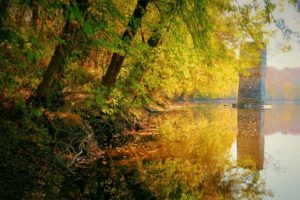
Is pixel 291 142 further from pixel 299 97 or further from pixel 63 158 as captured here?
pixel 299 97

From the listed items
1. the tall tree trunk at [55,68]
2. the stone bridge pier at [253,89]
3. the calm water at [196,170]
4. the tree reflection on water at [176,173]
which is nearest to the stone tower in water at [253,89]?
the stone bridge pier at [253,89]

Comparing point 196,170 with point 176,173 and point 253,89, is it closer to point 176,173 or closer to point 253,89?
point 176,173

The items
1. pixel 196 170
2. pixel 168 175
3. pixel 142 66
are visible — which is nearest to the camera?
pixel 168 175

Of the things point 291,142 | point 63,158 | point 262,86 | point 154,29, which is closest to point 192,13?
point 154,29

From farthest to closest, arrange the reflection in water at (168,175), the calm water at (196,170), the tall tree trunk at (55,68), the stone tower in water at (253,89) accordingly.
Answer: the stone tower in water at (253,89) → the tall tree trunk at (55,68) → the calm water at (196,170) → the reflection in water at (168,175)

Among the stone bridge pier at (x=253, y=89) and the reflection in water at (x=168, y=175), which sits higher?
the stone bridge pier at (x=253, y=89)

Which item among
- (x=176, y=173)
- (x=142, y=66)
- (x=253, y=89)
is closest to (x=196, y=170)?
(x=176, y=173)

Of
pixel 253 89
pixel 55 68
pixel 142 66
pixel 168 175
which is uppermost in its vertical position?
pixel 253 89

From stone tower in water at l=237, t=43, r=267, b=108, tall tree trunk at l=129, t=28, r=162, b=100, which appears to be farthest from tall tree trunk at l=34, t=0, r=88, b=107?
stone tower in water at l=237, t=43, r=267, b=108

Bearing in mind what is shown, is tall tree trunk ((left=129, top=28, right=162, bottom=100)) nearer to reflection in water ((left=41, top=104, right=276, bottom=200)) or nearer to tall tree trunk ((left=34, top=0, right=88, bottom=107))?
reflection in water ((left=41, top=104, right=276, bottom=200))

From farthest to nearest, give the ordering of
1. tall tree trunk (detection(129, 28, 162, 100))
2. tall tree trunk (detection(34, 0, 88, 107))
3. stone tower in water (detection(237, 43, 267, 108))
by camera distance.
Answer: stone tower in water (detection(237, 43, 267, 108))
tall tree trunk (detection(129, 28, 162, 100))
tall tree trunk (detection(34, 0, 88, 107))

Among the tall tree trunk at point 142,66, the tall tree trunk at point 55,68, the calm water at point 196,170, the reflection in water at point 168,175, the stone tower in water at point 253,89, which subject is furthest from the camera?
the stone tower in water at point 253,89

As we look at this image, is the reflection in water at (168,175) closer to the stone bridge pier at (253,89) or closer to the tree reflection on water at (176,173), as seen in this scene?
the tree reflection on water at (176,173)

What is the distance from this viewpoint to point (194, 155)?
1215 centimetres
